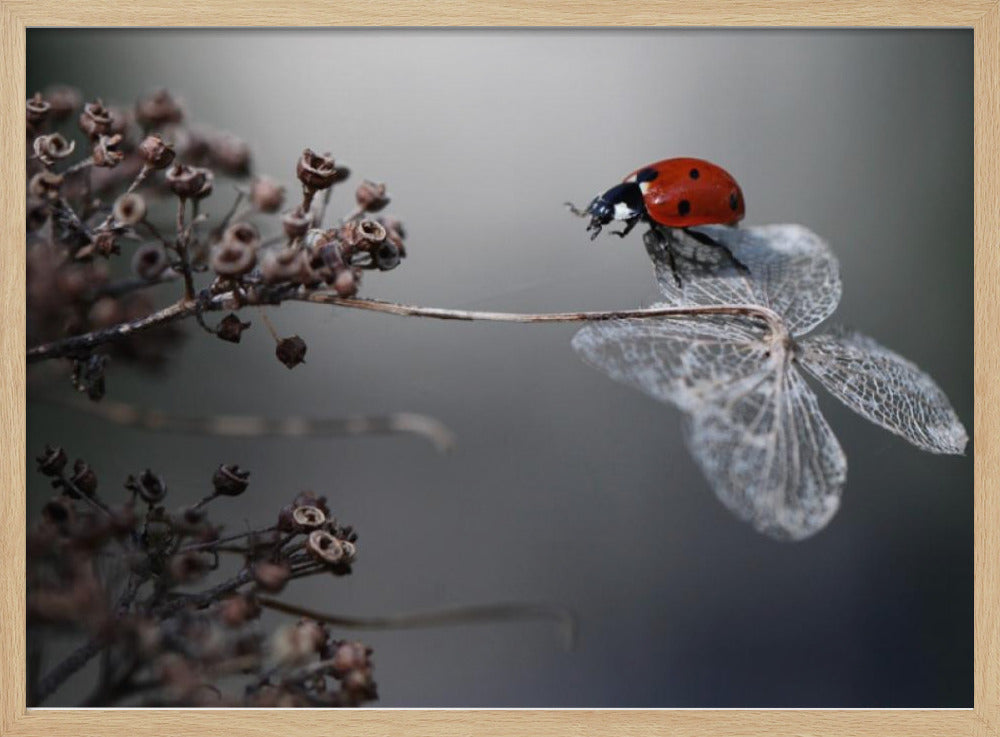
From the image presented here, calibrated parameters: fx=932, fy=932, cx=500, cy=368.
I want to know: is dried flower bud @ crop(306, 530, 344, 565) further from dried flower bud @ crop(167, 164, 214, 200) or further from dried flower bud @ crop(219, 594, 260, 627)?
dried flower bud @ crop(167, 164, 214, 200)

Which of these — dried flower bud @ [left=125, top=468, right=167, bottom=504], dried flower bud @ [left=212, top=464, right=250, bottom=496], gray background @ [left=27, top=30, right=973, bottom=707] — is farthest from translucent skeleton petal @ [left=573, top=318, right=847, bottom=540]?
dried flower bud @ [left=125, top=468, right=167, bottom=504]

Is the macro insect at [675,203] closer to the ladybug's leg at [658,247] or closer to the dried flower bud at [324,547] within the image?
the ladybug's leg at [658,247]

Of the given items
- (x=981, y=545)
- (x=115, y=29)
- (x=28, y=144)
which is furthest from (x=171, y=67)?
(x=981, y=545)

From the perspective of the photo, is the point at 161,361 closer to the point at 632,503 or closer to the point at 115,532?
the point at 115,532

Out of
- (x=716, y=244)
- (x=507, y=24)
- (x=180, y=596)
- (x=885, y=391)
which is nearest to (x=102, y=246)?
(x=180, y=596)

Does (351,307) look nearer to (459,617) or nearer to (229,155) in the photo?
(229,155)
